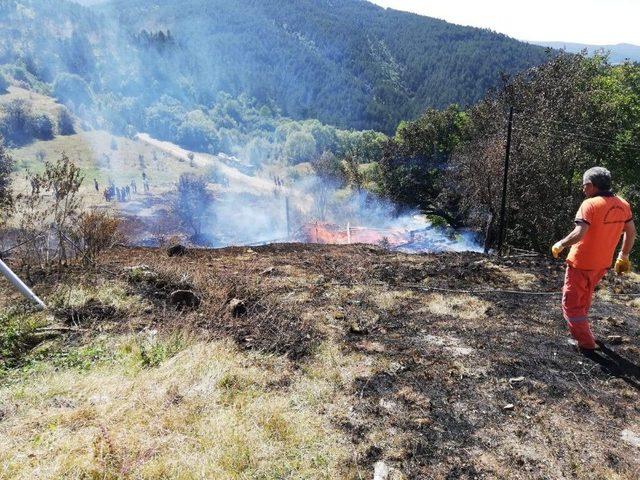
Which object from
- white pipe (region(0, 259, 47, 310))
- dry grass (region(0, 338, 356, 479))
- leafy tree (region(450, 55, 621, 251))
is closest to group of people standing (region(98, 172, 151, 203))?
leafy tree (region(450, 55, 621, 251))

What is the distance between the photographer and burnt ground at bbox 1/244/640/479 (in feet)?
9.21

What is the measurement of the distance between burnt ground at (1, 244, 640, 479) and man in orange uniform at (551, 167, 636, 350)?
0.50 meters

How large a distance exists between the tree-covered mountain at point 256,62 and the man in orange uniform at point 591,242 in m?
105

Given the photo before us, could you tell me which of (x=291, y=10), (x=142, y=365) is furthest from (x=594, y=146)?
(x=291, y=10)

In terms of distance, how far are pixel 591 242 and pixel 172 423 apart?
3672 millimetres

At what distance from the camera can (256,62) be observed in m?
149

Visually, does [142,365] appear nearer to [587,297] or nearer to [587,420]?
[587,420]

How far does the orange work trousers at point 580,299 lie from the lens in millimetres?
3861

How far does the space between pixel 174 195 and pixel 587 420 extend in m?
61.2

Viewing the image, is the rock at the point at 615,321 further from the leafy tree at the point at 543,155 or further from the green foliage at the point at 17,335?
the leafy tree at the point at 543,155

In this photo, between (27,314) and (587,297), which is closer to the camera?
(587,297)

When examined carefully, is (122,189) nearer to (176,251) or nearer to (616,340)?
(176,251)

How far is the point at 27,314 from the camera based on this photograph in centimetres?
432

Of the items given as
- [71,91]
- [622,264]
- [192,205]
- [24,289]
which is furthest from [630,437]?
[71,91]
